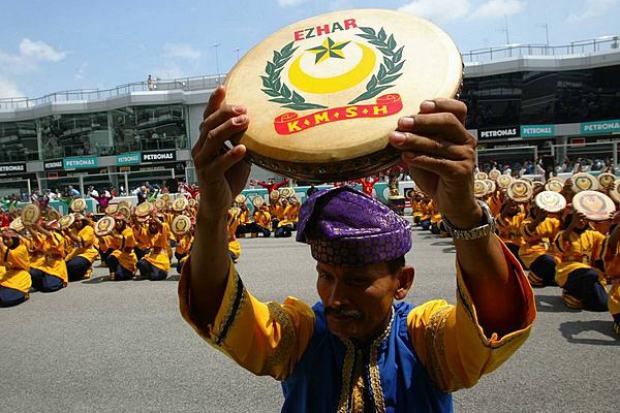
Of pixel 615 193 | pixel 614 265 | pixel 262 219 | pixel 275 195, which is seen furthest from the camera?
pixel 275 195

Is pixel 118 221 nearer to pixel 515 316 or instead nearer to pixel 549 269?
pixel 549 269

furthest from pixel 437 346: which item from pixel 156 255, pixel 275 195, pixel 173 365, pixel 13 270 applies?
pixel 275 195

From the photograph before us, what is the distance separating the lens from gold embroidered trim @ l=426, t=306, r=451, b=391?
4.12 feet

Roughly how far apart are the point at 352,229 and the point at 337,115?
284 mm

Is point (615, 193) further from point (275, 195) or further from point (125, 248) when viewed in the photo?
point (275, 195)

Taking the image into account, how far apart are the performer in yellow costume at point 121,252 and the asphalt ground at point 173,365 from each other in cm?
167

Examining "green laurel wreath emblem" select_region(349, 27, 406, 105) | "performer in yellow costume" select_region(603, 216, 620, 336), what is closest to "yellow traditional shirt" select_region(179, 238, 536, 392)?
"green laurel wreath emblem" select_region(349, 27, 406, 105)

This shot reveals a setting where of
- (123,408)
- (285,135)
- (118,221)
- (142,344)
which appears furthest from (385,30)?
(118,221)

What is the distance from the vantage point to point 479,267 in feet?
3.57

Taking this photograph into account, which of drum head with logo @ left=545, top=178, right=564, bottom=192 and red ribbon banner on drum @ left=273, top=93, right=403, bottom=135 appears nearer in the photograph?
red ribbon banner on drum @ left=273, top=93, right=403, bottom=135

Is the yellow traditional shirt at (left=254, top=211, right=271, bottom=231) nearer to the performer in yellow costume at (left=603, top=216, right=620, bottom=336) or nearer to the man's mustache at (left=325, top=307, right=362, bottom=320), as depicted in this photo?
the performer in yellow costume at (left=603, top=216, right=620, bottom=336)

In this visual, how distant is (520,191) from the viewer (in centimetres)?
768

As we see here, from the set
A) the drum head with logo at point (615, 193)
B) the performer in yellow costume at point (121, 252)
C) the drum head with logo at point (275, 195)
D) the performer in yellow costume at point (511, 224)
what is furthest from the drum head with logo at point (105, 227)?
the drum head with logo at point (615, 193)

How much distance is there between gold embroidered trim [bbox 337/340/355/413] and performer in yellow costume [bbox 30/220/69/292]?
7697 millimetres
